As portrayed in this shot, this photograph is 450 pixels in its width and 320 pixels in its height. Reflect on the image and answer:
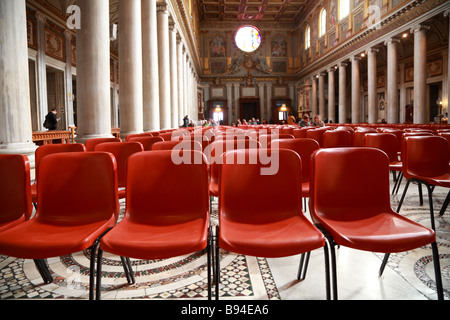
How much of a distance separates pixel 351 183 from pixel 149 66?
→ 9403 mm

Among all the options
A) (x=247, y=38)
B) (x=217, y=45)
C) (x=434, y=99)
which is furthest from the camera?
(x=217, y=45)

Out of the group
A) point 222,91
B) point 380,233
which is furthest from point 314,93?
point 380,233

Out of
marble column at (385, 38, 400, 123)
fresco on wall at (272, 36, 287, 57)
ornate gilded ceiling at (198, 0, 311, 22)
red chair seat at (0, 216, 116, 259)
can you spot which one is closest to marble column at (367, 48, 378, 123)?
marble column at (385, 38, 400, 123)

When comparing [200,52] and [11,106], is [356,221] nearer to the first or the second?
[11,106]

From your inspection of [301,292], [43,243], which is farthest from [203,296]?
[43,243]

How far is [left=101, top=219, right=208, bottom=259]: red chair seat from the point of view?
195 cm

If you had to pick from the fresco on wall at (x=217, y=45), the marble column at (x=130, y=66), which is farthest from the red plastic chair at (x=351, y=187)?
the fresco on wall at (x=217, y=45)

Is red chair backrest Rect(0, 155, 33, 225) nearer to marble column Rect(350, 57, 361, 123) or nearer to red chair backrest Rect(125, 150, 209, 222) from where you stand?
red chair backrest Rect(125, 150, 209, 222)

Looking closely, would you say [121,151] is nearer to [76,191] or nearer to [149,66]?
[76,191]

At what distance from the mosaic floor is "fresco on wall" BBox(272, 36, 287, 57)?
35.9m

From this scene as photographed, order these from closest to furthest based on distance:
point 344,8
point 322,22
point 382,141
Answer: point 382,141, point 344,8, point 322,22

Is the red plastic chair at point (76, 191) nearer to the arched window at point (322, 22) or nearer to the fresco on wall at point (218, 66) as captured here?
the arched window at point (322, 22)

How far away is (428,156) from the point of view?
395 centimetres

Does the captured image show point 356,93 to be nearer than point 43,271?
No
